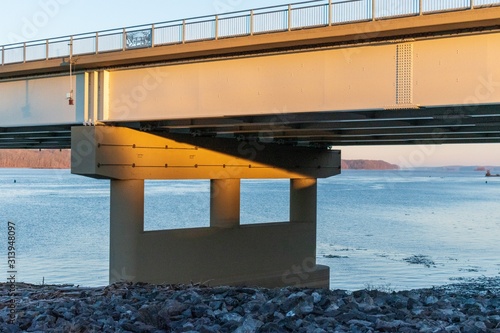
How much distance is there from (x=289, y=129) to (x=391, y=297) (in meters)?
11.8

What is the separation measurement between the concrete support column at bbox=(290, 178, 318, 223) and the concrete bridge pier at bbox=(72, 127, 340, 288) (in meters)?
0.05

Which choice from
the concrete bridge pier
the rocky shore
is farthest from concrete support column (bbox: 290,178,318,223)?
the rocky shore

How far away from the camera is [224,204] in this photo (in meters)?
29.4

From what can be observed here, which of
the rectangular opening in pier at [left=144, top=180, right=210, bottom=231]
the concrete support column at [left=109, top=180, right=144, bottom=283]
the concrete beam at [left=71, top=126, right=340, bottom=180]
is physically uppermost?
the concrete beam at [left=71, top=126, right=340, bottom=180]

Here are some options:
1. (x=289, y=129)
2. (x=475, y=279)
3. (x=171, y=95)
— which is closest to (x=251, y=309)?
(x=171, y=95)

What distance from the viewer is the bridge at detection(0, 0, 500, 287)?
16359 millimetres

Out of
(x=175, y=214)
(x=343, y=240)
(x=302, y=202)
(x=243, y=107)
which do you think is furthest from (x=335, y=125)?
(x=175, y=214)

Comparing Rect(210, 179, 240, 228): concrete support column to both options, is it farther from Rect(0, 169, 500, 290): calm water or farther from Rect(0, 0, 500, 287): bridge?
Rect(0, 169, 500, 290): calm water

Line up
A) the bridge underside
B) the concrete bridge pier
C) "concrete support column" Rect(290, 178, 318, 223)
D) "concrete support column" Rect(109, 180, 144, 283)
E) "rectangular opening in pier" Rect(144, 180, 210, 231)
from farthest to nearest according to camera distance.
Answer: "rectangular opening in pier" Rect(144, 180, 210, 231) → "concrete support column" Rect(290, 178, 318, 223) → "concrete support column" Rect(109, 180, 144, 283) → the concrete bridge pier → the bridge underside

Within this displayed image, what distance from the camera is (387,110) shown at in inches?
713

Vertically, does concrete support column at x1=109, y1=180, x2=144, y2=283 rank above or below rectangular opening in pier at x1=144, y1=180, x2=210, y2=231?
above

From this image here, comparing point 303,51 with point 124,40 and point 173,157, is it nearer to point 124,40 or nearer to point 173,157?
point 124,40

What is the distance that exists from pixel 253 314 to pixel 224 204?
1866 cm

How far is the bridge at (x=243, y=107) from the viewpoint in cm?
1636
